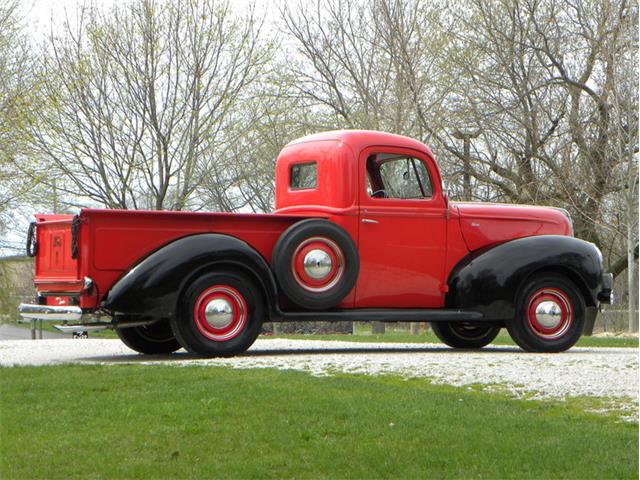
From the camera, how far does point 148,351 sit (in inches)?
520

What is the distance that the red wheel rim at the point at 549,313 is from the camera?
1309cm

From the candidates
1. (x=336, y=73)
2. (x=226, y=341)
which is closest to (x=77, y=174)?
(x=336, y=73)

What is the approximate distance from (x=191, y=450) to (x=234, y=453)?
10.9 inches

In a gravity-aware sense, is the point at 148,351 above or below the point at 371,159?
below

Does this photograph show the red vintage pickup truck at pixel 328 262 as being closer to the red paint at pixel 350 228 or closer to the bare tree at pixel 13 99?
the red paint at pixel 350 228

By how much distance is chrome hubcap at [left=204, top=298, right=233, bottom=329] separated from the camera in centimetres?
1157

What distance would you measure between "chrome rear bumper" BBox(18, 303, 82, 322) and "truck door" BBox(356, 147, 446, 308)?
3133 mm

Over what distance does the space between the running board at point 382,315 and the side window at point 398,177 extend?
1.32 m

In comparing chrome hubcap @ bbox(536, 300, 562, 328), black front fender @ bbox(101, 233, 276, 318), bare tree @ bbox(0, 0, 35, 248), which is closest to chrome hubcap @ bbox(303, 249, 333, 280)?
black front fender @ bbox(101, 233, 276, 318)

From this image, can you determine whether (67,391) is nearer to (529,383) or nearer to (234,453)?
(234,453)

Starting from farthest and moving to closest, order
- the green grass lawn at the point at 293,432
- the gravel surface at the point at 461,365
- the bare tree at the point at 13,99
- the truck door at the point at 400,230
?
the bare tree at the point at 13,99, the truck door at the point at 400,230, the gravel surface at the point at 461,365, the green grass lawn at the point at 293,432

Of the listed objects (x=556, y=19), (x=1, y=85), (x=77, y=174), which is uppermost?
(x=556, y=19)

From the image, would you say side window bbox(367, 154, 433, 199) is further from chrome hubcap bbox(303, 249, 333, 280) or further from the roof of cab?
chrome hubcap bbox(303, 249, 333, 280)

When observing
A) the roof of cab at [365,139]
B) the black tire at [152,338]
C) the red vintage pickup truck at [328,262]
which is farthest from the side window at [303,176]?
the black tire at [152,338]
